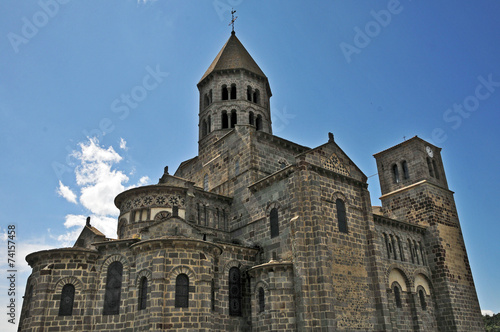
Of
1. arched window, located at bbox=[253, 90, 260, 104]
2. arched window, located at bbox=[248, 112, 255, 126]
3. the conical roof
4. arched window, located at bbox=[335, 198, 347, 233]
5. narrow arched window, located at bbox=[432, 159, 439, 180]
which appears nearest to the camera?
arched window, located at bbox=[335, 198, 347, 233]

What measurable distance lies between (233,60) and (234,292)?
21074 millimetres

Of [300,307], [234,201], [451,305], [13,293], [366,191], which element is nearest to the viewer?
[300,307]

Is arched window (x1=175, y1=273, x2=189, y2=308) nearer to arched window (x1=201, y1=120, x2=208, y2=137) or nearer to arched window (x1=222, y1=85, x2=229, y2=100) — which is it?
arched window (x1=201, y1=120, x2=208, y2=137)

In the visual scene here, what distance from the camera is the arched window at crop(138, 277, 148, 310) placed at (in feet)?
65.4

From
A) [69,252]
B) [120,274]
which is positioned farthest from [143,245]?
[69,252]

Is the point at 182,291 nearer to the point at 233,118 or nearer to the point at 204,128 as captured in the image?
the point at 233,118

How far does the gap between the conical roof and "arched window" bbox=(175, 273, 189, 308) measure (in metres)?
20.4

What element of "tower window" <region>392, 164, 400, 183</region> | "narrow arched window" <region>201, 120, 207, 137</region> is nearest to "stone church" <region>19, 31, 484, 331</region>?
"narrow arched window" <region>201, 120, 207, 137</region>

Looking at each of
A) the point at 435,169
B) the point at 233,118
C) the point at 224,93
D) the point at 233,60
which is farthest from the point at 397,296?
the point at 233,60

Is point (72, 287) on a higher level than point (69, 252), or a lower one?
lower

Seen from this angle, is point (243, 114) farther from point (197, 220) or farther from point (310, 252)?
point (310, 252)

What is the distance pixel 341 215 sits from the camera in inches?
945

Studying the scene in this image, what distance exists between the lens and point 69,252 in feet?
70.9

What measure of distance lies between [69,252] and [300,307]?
41.1 ft
